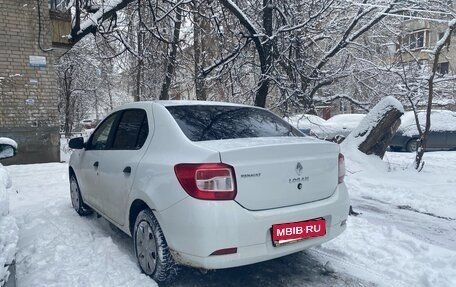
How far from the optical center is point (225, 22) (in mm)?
9523

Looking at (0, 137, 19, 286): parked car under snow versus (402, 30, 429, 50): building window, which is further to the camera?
(402, 30, 429, 50): building window

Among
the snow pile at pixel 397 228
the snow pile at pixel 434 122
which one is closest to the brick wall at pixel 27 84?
the snow pile at pixel 397 228

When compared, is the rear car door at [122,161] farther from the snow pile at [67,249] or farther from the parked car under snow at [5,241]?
the parked car under snow at [5,241]

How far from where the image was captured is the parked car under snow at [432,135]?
13641 mm

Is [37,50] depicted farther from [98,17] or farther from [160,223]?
[160,223]

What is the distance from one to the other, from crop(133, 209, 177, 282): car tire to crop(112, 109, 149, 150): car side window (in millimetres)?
715

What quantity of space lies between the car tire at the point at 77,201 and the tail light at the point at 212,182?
281 cm

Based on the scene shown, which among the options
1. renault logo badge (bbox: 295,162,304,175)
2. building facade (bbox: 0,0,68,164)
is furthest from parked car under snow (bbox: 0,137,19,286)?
building facade (bbox: 0,0,68,164)

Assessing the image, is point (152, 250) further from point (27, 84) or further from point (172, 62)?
point (172, 62)

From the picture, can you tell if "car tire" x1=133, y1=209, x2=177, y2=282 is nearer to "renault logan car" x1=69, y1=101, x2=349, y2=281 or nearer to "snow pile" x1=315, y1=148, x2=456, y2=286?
"renault logan car" x1=69, y1=101, x2=349, y2=281

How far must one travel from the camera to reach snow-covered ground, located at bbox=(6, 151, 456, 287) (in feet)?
10.5

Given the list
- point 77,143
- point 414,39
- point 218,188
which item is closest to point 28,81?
point 77,143

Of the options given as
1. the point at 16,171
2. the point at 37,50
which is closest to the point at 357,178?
the point at 16,171

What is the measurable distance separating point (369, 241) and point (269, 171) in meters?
1.96
